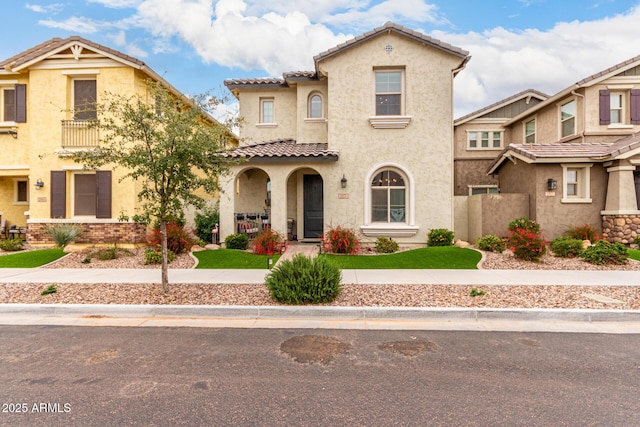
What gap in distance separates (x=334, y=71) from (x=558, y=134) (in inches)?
456

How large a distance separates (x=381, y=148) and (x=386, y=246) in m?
3.72

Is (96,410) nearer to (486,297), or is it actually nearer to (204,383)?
(204,383)

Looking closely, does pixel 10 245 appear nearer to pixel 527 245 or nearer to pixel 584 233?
pixel 527 245

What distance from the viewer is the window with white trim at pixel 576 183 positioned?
13.4 m

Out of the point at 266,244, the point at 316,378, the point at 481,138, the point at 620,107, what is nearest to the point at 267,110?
the point at 266,244

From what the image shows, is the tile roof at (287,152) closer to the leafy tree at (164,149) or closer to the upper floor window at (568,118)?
the leafy tree at (164,149)

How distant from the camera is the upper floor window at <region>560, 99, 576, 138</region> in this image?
618 inches

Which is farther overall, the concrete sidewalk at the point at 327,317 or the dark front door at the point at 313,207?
the dark front door at the point at 313,207

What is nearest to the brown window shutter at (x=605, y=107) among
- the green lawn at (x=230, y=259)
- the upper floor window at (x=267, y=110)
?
the upper floor window at (x=267, y=110)

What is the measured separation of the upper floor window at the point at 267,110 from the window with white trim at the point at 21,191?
38.0ft

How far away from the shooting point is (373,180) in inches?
521

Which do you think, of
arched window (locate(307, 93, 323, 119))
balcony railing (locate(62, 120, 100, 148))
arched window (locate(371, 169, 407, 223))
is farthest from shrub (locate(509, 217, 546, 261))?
balcony railing (locate(62, 120, 100, 148))

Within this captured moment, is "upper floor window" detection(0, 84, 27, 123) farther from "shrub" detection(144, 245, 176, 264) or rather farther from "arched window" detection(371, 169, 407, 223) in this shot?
"arched window" detection(371, 169, 407, 223)

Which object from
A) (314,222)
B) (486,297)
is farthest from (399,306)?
(314,222)
